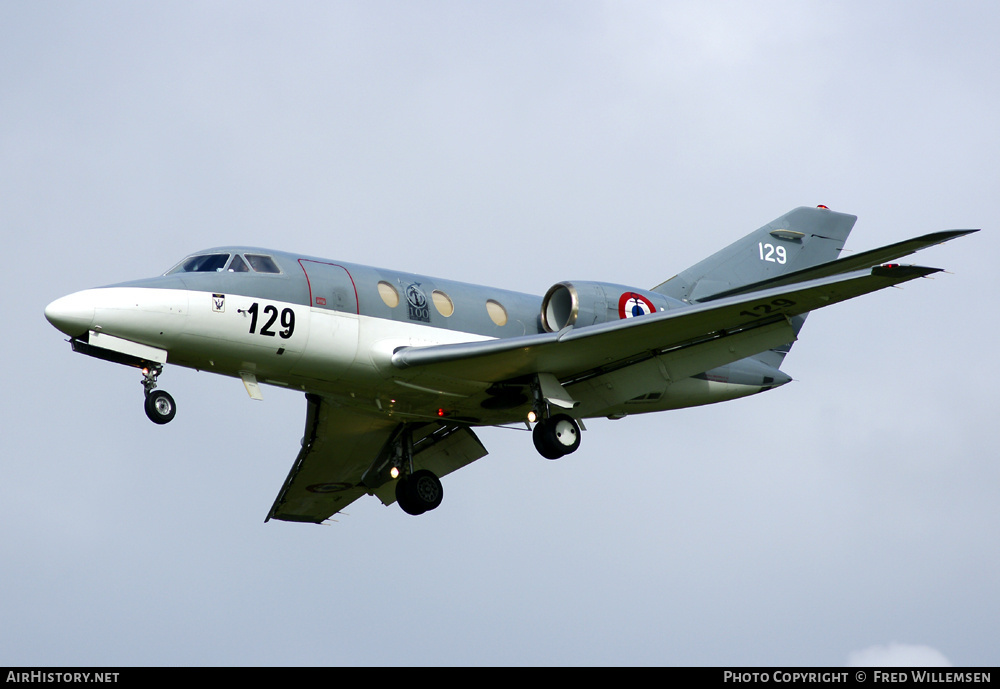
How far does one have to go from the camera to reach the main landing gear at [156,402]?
63.6ft

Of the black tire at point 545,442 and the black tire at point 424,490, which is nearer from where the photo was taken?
the black tire at point 545,442

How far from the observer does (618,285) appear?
23.1 metres

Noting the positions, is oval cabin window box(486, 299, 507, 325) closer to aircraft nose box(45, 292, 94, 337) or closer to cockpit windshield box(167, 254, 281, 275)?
cockpit windshield box(167, 254, 281, 275)

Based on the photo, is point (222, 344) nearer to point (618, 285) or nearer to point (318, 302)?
point (318, 302)

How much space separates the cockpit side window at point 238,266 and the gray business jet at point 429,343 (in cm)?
3

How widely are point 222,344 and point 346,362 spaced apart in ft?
6.43

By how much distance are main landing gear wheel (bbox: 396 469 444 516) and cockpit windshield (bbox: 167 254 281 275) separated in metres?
5.48

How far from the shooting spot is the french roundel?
22812mm

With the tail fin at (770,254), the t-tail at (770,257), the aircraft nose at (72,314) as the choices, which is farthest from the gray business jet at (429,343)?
the tail fin at (770,254)

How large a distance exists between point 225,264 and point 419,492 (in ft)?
20.1

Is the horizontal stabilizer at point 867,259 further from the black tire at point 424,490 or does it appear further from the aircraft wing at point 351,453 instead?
the black tire at point 424,490

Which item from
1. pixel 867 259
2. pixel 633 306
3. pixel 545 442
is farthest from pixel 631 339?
pixel 867 259
